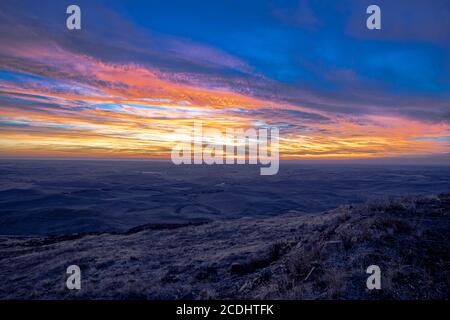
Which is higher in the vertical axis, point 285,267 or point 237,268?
point 285,267

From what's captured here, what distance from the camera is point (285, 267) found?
883 cm

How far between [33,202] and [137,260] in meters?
55.9

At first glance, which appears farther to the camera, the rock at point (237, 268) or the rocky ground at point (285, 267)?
the rock at point (237, 268)

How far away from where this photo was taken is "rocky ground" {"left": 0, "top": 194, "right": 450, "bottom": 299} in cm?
693

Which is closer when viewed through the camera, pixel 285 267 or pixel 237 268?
pixel 285 267

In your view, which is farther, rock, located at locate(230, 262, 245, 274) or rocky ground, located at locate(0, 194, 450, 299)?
rock, located at locate(230, 262, 245, 274)

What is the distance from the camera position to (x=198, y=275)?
10.1 m

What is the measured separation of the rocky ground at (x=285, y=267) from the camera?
22.7 ft

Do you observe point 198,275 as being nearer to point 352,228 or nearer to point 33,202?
point 352,228
